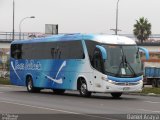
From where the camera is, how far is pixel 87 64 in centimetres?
2861

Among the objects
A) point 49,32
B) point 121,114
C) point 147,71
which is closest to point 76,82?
point 121,114

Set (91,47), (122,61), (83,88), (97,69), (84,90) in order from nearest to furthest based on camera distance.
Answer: (122,61), (97,69), (91,47), (84,90), (83,88)

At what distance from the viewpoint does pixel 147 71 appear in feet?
184

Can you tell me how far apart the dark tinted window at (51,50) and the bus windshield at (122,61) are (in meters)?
1.92

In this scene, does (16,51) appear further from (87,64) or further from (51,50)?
(87,64)

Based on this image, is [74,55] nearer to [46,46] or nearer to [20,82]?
[46,46]

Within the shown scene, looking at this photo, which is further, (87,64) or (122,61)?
(87,64)

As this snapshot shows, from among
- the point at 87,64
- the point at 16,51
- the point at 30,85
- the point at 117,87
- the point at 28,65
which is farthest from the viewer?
the point at 16,51

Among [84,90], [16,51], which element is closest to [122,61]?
[84,90]

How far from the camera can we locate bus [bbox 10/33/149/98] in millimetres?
27547

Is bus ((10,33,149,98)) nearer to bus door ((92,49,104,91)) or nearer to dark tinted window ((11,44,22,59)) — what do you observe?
bus door ((92,49,104,91))

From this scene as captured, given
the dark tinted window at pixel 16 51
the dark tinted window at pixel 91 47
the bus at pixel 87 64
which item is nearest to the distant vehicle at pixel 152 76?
the dark tinted window at pixel 16 51

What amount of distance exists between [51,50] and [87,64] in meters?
4.34

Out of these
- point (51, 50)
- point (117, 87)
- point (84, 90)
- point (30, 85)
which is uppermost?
point (51, 50)
